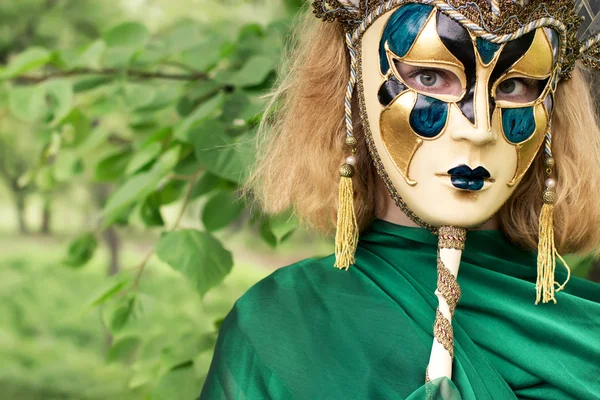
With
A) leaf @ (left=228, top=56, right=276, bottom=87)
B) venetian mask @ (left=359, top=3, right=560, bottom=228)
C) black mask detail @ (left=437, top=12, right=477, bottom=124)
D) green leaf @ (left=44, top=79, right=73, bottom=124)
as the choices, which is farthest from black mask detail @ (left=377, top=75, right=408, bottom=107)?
green leaf @ (left=44, top=79, right=73, bottom=124)

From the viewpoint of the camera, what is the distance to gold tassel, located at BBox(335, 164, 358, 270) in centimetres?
138

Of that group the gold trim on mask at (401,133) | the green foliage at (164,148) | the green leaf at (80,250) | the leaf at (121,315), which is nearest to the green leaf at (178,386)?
the green foliage at (164,148)

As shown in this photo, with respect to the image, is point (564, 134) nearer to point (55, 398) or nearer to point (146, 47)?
point (146, 47)

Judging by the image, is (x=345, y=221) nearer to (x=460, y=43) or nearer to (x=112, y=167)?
(x=460, y=43)

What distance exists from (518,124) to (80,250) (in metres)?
1.50

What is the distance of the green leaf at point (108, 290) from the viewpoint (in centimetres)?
181

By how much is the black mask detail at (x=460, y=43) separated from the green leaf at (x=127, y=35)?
1089 mm

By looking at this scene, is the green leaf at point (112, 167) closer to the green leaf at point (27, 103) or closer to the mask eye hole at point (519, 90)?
the green leaf at point (27, 103)

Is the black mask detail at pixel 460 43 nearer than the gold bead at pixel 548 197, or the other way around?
the black mask detail at pixel 460 43

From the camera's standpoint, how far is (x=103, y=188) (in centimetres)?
672

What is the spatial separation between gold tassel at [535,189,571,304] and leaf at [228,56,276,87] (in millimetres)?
804

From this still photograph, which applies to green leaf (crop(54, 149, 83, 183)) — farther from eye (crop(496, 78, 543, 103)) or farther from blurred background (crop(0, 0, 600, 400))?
eye (crop(496, 78, 543, 103))

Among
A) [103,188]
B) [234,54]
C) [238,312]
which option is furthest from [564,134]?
[103,188]

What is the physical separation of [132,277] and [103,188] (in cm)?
502
